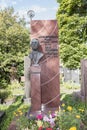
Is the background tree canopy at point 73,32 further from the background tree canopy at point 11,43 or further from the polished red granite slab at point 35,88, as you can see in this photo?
the polished red granite slab at point 35,88

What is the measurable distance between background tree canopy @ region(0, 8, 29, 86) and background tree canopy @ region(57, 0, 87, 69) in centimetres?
449

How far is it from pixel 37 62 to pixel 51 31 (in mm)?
1015

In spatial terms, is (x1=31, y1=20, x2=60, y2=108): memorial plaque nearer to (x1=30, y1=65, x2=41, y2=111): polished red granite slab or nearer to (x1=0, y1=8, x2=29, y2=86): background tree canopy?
(x1=30, y1=65, x2=41, y2=111): polished red granite slab

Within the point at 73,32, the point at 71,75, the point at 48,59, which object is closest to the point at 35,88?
the point at 48,59

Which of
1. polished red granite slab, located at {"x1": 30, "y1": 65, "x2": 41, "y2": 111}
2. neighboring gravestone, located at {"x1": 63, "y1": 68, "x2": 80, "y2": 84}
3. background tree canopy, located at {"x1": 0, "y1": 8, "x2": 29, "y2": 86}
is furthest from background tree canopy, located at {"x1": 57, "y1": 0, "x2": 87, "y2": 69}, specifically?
polished red granite slab, located at {"x1": 30, "y1": 65, "x2": 41, "y2": 111}

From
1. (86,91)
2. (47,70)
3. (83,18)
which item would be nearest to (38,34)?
(47,70)

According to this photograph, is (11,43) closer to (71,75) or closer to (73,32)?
(71,75)

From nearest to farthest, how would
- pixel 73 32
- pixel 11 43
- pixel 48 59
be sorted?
pixel 48 59 < pixel 11 43 < pixel 73 32

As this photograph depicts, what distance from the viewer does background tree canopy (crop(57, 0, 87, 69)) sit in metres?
24.6

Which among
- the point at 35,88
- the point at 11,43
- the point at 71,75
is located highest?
the point at 11,43

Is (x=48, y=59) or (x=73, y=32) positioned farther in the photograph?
(x=73, y=32)

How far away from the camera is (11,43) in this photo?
21281mm

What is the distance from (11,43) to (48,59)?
1281cm

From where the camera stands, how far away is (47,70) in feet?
28.8
